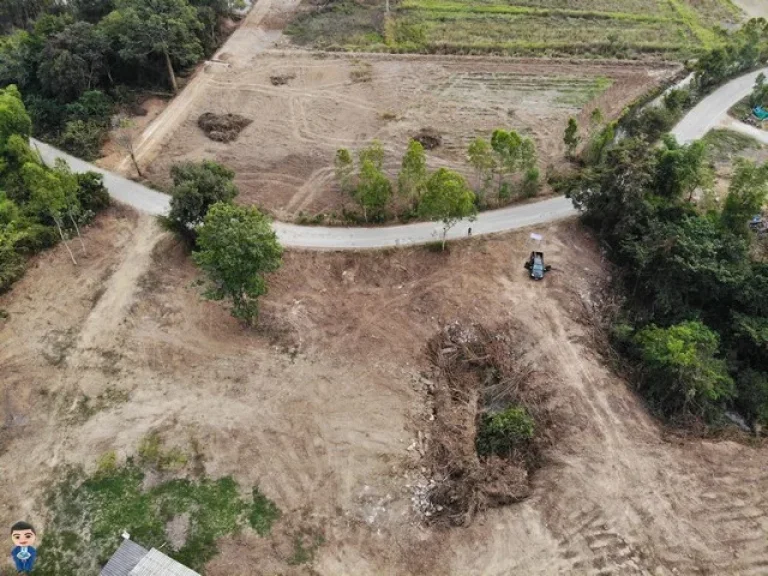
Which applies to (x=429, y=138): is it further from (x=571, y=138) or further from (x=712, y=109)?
(x=712, y=109)

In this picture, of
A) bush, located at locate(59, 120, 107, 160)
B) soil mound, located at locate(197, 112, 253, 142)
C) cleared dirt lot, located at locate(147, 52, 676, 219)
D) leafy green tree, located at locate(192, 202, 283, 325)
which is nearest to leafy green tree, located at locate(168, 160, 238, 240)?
leafy green tree, located at locate(192, 202, 283, 325)

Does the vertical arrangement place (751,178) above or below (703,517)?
above

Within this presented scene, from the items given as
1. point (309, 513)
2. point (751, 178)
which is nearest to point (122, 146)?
point (309, 513)

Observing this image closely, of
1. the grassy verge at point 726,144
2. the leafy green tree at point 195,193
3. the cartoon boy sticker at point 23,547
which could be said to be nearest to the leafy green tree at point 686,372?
the grassy verge at point 726,144

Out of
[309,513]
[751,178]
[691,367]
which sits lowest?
[309,513]

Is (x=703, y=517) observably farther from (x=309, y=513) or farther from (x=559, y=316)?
(x=309, y=513)

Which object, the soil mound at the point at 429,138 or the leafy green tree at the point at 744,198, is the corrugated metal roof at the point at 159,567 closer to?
the soil mound at the point at 429,138
